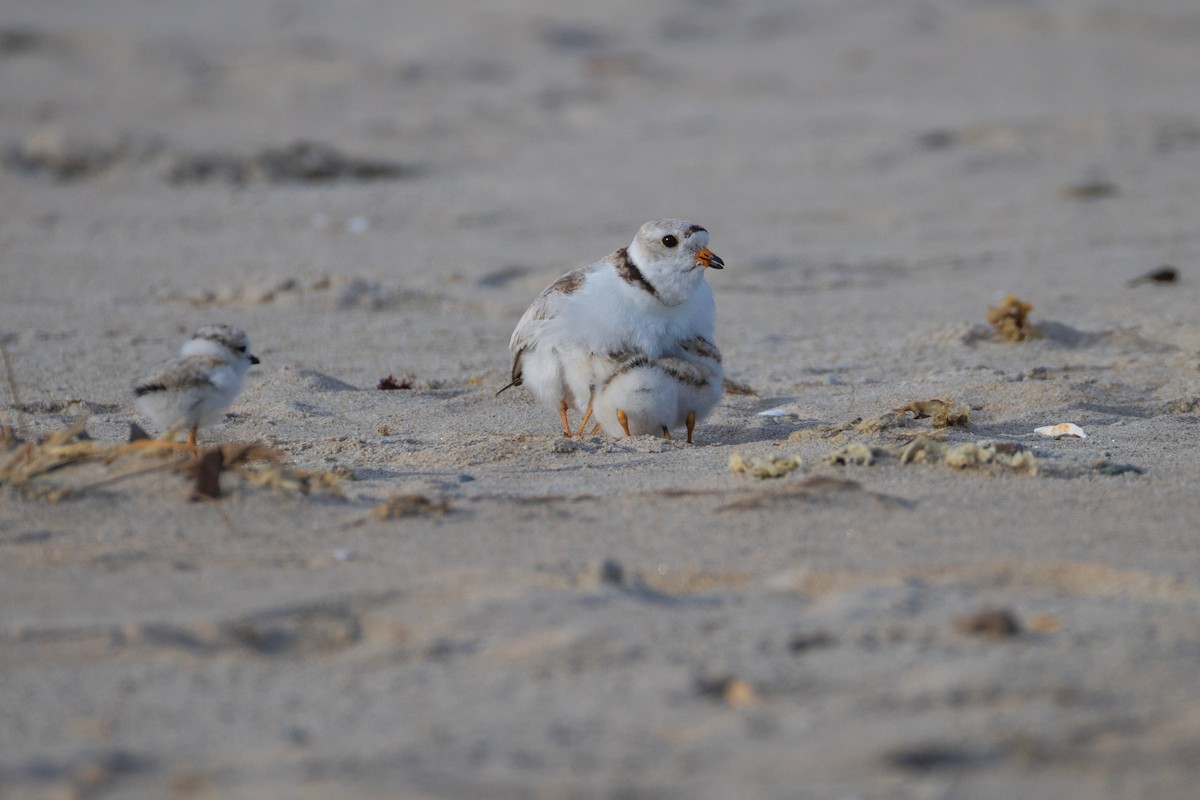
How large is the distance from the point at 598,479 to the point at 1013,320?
345cm

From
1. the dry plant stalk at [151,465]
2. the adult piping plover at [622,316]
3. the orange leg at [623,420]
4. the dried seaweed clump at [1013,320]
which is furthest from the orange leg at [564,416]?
the dried seaweed clump at [1013,320]

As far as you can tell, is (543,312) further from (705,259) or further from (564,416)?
(705,259)

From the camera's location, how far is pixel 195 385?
14.8ft

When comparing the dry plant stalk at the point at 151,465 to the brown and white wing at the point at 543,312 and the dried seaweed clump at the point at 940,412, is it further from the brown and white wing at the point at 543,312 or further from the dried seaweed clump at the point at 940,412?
the dried seaweed clump at the point at 940,412

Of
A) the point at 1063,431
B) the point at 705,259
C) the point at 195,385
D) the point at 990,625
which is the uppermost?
the point at 705,259

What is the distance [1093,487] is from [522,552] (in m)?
1.70

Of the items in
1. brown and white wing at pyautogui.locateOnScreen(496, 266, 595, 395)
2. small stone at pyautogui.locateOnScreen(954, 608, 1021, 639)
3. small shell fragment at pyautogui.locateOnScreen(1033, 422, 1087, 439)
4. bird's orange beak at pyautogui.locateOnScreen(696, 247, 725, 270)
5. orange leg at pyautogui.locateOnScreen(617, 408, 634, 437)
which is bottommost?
small stone at pyautogui.locateOnScreen(954, 608, 1021, 639)

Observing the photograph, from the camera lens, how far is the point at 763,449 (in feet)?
15.6

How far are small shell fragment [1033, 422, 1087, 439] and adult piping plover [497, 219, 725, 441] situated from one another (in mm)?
1199

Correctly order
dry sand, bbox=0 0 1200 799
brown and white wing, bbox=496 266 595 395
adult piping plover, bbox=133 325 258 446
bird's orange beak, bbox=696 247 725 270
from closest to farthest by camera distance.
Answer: dry sand, bbox=0 0 1200 799 < adult piping plover, bbox=133 325 258 446 < bird's orange beak, bbox=696 247 725 270 < brown and white wing, bbox=496 266 595 395

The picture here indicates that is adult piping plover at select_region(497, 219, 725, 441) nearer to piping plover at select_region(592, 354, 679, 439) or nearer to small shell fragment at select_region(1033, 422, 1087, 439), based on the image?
piping plover at select_region(592, 354, 679, 439)

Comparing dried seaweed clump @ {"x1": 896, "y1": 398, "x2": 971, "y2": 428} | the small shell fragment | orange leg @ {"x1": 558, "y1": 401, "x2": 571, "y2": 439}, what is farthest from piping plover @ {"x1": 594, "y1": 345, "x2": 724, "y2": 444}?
the small shell fragment

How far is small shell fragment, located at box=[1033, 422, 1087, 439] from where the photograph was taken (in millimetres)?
5105

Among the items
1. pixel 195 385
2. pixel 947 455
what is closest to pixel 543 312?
pixel 195 385
